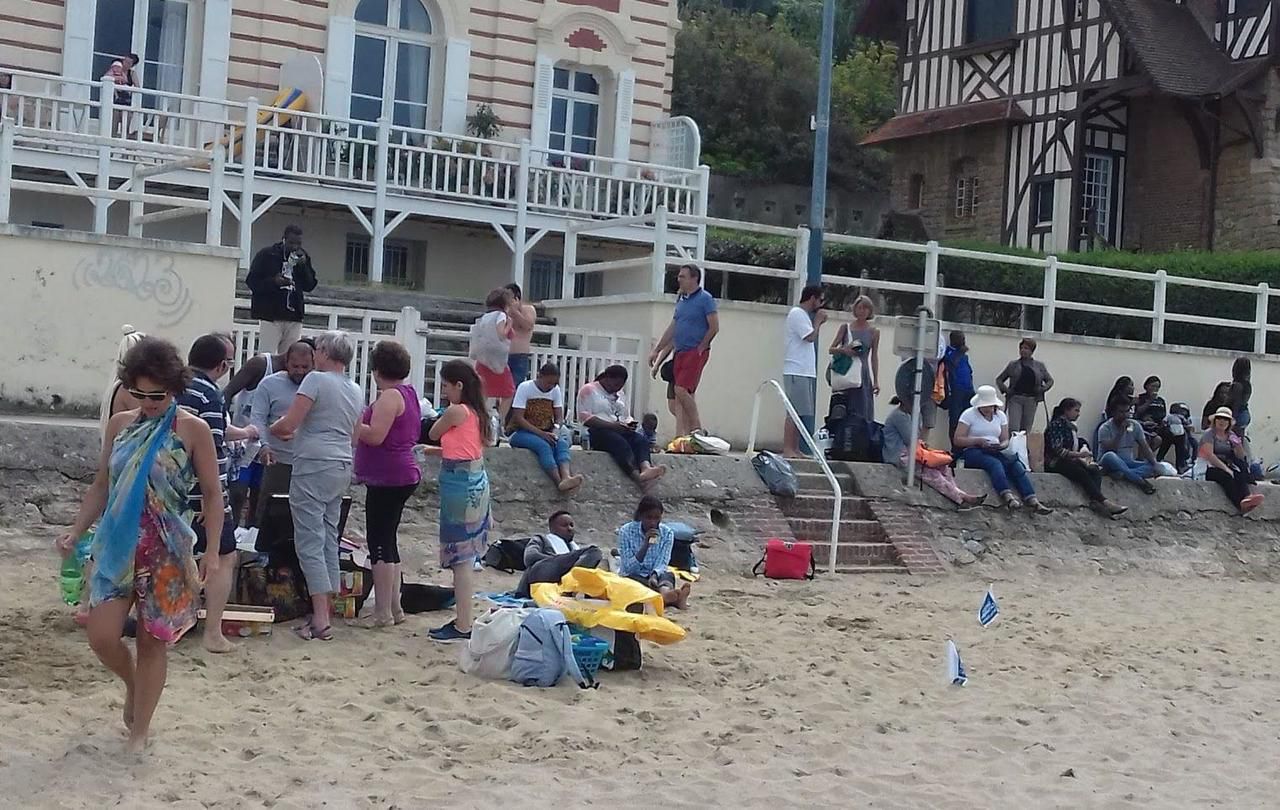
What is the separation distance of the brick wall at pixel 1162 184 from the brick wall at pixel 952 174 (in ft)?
7.32

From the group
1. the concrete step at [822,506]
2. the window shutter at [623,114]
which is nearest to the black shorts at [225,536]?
the concrete step at [822,506]

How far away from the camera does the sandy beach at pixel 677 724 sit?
20.4 feet

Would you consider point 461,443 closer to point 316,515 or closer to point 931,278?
point 316,515

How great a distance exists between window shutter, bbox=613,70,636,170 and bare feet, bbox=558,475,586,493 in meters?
11.5

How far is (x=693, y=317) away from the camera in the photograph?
13398 millimetres

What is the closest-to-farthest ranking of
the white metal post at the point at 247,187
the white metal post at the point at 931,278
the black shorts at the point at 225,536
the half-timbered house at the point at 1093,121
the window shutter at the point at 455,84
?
the black shorts at the point at 225,536 → the white metal post at the point at 931,278 → the white metal post at the point at 247,187 → the window shutter at the point at 455,84 → the half-timbered house at the point at 1093,121

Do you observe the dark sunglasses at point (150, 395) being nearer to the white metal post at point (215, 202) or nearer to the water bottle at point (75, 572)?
the water bottle at point (75, 572)

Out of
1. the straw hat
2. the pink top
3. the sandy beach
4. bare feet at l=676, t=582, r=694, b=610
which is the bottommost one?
the sandy beach

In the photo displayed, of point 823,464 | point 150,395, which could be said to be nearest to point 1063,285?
point 823,464

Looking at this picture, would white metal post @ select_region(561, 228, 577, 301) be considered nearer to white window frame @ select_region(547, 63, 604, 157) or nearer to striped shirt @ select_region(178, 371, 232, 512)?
white window frame @ select_region(547, 63, 604, 157)

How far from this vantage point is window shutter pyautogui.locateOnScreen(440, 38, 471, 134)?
21484 millimetres

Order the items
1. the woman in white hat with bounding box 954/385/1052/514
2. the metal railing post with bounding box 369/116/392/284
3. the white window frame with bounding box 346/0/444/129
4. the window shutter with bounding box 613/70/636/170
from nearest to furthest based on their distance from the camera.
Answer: the woman in white hat with bounding box 954/385/1052/514 < the metal railing post with bounding box 369/116/392/284 < the white window frame with bounding box 346/0/444/129 < the window shutter with bounding box 613/70/636/170

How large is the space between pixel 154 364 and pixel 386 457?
8.66ft

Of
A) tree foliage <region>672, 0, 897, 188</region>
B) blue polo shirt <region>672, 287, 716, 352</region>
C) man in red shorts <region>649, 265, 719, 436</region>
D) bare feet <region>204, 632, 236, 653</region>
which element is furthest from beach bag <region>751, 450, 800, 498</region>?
tree foliage <region>672, 0, 897, 188</region>
